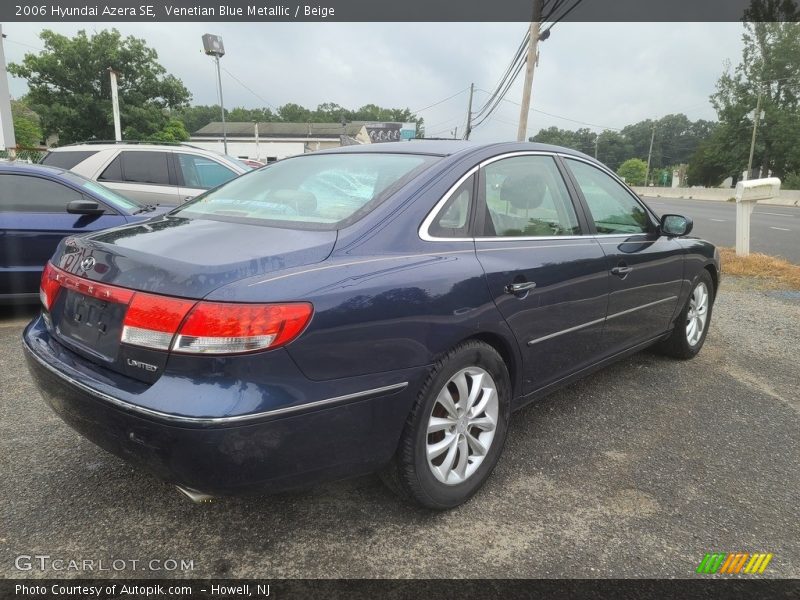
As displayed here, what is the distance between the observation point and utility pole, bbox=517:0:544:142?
16016mm

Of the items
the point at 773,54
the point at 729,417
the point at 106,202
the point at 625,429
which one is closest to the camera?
the point at 625,429

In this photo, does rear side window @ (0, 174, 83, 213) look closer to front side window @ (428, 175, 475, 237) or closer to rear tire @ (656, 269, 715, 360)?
front side window @ (428, 175, 475, 237)

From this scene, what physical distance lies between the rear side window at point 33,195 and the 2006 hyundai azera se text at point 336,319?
9.41 ft

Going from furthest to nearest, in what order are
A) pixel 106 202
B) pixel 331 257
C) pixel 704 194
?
pixel 704 194 < pixel 106 202 < pixel 331 257

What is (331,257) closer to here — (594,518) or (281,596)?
(281,596)

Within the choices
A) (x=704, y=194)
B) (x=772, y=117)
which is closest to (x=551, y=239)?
(x=704, y=194)

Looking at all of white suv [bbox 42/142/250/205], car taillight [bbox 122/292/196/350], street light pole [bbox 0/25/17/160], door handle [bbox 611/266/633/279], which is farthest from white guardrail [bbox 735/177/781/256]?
street light pole [bbox 0/25/17/160]

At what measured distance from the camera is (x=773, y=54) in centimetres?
5219

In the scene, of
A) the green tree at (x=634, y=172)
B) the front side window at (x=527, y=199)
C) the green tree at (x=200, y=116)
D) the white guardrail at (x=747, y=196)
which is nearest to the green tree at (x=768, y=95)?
the green tree at (x=634, y=172)

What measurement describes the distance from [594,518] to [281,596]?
1340mm

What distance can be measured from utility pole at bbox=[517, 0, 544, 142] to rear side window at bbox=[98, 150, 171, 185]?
519 inches

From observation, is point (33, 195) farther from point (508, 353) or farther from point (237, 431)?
point (508, 353)

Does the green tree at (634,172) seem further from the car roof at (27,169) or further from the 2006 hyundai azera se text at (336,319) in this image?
the 2006 hyundai azera se text at (336,319)

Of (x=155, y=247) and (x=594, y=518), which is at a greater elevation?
(x=155, y=247)
